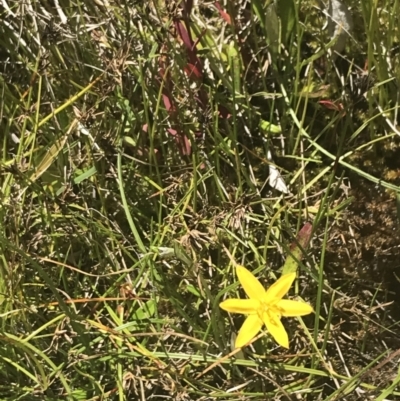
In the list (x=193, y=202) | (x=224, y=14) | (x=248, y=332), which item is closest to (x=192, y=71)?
Result: (x=224, y=14)

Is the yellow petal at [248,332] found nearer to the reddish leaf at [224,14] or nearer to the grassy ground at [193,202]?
the grassy ground at [193,202]

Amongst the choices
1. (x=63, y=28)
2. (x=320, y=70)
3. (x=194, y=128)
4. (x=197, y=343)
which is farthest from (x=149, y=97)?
(x=197, y=343)

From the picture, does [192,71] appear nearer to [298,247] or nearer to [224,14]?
[224,14]

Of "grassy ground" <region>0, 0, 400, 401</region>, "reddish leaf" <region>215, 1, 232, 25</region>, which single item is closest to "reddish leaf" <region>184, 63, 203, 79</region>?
"grassy ground" <region>0, 0, 400, 401</region>

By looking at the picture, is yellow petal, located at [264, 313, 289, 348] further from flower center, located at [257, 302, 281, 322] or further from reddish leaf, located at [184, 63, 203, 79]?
reddish leaf, located at [184, 63, 203, 79]

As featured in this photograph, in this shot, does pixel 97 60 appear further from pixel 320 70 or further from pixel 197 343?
pixel 197 343
